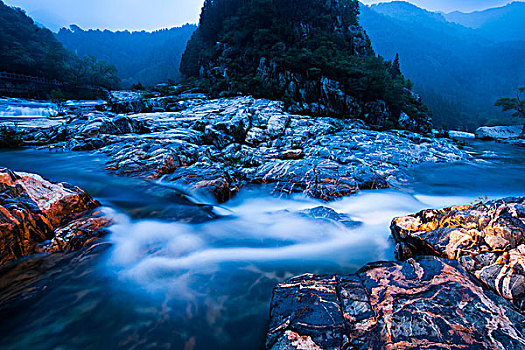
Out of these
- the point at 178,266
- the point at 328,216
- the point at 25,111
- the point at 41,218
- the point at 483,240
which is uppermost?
the point at 25,111

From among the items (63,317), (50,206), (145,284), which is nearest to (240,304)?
(145,284)

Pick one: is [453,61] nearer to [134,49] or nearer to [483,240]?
[483,240]

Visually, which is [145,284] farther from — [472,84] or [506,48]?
[506,48]

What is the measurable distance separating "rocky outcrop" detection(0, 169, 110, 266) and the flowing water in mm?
233

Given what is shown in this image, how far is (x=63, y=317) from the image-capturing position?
259cm

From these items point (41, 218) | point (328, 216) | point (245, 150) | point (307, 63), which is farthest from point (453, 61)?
point (41, 218)

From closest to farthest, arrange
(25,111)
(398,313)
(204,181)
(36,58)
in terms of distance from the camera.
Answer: (398,313), (204,181), (25,111), (36,58)

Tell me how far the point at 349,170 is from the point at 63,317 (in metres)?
7.99

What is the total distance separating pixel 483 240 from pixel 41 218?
6.28 metres

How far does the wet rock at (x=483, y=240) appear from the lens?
227 centimetres

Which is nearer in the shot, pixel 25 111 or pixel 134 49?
pixel 25 111

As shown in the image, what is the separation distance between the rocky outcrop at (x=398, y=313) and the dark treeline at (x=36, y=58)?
4705 cm

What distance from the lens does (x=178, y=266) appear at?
146 inches

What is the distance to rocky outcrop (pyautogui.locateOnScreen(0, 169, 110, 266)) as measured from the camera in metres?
3.08
